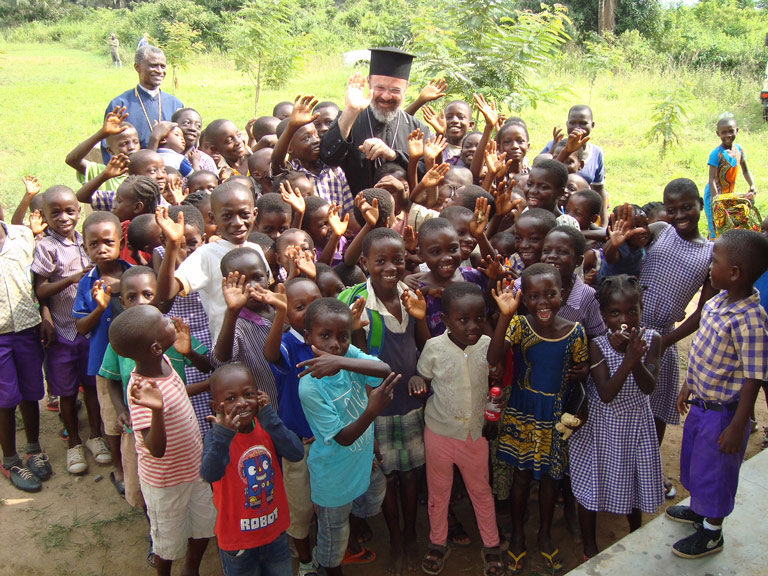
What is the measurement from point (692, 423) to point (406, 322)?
137cm

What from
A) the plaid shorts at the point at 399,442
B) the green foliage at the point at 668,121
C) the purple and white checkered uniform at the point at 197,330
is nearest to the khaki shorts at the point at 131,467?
the purple and white checkered uniform at the point at 197,330

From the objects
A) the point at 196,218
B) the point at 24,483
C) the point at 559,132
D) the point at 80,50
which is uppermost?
the point at 80,50

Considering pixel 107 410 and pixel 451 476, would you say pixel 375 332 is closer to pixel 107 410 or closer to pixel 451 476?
pixel 451 476

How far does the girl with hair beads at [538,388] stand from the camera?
2.79 metres

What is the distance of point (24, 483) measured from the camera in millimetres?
3604

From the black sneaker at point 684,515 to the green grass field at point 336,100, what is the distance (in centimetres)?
678

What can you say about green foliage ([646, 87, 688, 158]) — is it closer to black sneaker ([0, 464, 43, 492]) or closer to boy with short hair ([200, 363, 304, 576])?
boy with short hair ([200, 363, 304, 576])

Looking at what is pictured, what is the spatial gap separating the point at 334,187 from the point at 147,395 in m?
2.38

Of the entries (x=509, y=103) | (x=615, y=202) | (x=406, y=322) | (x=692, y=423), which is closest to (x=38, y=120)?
(x=509, y=103)

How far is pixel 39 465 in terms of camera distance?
3727 mm

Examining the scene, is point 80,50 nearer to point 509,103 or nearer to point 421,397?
point 509,103

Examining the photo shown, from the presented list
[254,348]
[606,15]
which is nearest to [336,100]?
[606,15]

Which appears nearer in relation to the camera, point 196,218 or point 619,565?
point 619,565

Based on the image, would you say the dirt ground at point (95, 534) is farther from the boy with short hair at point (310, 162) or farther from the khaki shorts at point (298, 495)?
the boy with short hair at point (310, 162)
